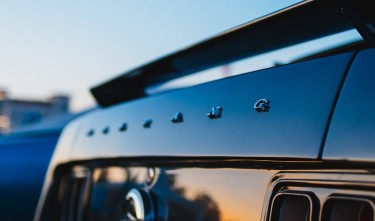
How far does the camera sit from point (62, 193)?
2387 millimetres

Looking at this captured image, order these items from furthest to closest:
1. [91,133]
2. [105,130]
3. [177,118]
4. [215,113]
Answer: [91,133]
[105,130]
[177,118]
[215,113]

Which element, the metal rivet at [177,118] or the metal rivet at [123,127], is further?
the metal rivet at [123,127]


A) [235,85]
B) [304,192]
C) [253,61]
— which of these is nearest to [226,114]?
[235,85]

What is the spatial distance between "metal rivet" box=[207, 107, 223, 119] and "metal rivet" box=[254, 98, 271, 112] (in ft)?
0.50

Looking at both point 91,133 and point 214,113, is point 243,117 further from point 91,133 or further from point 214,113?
point 91,133

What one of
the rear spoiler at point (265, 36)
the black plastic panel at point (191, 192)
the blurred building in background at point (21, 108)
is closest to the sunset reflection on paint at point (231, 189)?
the black plastic panel at point (191, 192)

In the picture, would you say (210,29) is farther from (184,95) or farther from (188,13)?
(184,95)

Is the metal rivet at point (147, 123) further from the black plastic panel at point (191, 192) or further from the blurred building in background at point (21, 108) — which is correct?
the blurred building in background at point (21, 108)

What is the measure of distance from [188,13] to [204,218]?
0.70 m

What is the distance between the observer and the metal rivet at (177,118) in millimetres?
1712

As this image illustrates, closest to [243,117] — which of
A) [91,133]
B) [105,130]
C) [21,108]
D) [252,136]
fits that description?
[252,136]

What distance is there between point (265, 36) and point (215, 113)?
28cm

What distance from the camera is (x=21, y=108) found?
39.5 feet

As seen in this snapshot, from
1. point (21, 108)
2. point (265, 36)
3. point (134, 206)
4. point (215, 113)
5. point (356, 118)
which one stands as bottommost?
point (134, 206)
